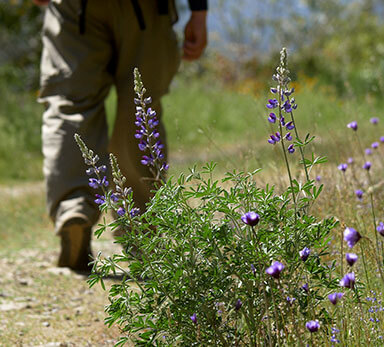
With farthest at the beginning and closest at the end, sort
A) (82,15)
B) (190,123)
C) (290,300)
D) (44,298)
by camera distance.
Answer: (190,123) < (82,15) < (44,298) < (290,300)

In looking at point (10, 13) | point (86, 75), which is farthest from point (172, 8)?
point (10, 13)

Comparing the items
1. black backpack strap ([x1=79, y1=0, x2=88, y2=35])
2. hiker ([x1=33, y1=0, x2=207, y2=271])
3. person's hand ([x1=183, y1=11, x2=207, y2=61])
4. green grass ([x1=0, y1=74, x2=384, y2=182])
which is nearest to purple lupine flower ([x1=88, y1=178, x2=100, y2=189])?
hiker ([x1=33, y1=0, x2=207, y2=271])

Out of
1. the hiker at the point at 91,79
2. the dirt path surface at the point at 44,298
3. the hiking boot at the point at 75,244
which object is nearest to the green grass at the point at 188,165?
the dirt path surface at the point at 44,298

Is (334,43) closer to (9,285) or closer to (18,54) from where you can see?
(18,54)

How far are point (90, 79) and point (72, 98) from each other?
129 mm

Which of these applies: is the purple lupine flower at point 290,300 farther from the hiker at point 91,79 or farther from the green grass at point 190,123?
the green grass at point 190,123

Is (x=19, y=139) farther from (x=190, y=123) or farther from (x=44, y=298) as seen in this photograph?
(x=44, y=298)

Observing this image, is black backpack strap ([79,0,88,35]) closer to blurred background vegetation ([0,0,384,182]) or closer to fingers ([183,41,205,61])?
fingers ([183,41,205,61])

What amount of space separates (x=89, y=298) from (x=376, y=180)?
4.88 ft

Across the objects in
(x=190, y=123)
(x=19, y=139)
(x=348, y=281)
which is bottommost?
(x=348, y=281)

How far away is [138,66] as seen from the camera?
10.4 ft

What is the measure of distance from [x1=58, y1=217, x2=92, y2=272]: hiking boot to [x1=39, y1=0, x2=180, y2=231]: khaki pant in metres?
0.05

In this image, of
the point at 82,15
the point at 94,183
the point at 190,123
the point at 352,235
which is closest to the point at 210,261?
the point at 94,183

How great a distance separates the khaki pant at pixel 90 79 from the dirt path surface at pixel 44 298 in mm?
331
